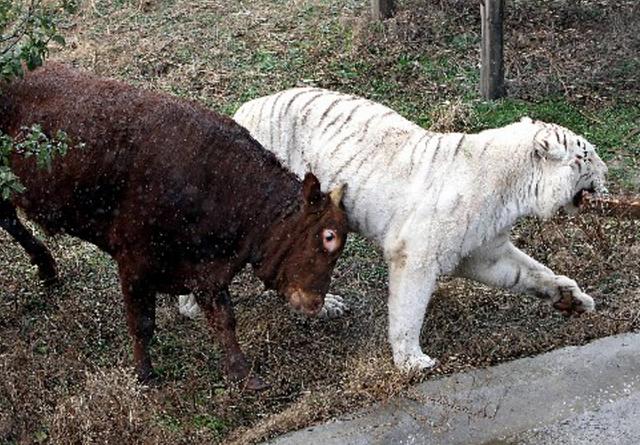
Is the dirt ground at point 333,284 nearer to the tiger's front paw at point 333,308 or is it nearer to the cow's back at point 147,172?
the tiger's front paw at point 333,308

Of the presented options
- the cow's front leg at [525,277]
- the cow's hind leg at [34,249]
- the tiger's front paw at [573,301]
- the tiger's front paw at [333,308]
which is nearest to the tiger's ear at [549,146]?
the cow's front leg at [525,277]

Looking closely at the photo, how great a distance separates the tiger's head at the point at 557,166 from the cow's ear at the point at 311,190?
1.22 m

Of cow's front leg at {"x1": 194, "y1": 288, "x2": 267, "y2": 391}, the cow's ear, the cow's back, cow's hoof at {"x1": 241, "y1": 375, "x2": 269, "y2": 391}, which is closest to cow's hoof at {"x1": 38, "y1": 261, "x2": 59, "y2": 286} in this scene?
the cow's back

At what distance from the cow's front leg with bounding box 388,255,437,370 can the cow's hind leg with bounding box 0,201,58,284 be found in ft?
7.70

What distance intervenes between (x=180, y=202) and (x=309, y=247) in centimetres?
68

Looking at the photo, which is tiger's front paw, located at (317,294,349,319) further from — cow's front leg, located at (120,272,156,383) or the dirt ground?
cow's front leg, located at (120,272,156,383)

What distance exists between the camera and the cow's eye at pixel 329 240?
535 centimetres

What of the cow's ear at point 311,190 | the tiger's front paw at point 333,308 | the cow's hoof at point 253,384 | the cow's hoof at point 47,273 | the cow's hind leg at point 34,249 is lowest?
the tiger's front paw at point 333,308

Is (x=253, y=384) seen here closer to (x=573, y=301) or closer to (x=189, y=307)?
(x=189, y=307)

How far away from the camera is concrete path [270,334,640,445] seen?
16.2ft

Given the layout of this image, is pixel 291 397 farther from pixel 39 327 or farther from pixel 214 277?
pixel 39 327

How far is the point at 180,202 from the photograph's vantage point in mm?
5305

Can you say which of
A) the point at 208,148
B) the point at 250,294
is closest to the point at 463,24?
the point at 250,294

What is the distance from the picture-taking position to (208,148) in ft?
17.8
